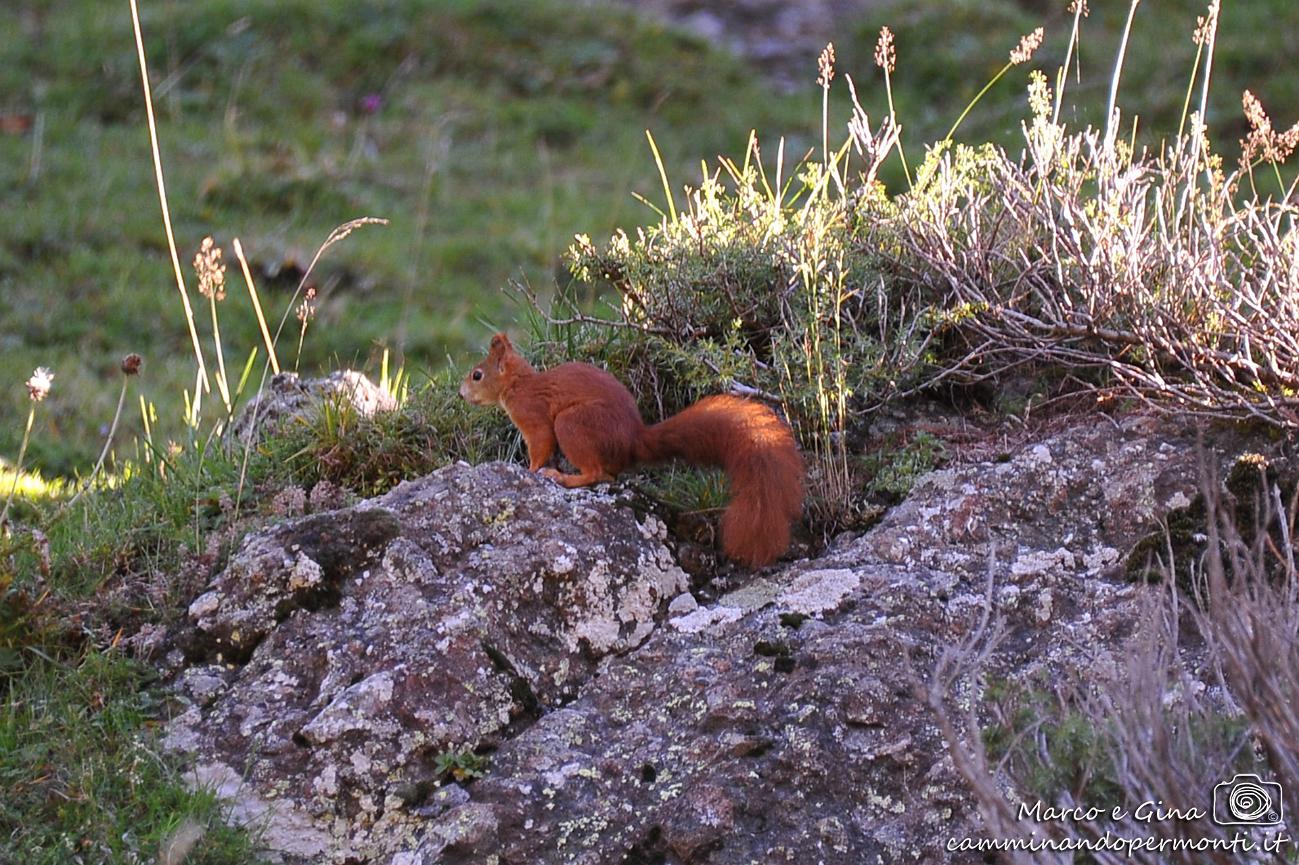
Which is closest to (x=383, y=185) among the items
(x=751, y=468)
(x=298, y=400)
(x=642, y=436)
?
(x=298, y=400)

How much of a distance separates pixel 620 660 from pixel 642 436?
2.07 feet

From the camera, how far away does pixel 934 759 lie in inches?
115

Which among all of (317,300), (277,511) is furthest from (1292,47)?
(277,511)

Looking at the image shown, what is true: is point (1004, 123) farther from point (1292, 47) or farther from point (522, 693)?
point (522, 693)

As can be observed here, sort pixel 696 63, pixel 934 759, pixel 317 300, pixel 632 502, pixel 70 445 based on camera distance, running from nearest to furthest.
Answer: pixel 934 759 < pixel 632 502 < pixel 70 445 < pixel 317 300 < pixel 696 63

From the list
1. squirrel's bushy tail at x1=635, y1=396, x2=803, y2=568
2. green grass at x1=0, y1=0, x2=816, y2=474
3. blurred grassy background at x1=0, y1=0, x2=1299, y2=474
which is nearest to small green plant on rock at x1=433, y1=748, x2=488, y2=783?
squirrel's bushy tail at x1=635, y1=396, x2=803, y2=568

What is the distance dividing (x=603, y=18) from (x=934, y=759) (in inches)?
335

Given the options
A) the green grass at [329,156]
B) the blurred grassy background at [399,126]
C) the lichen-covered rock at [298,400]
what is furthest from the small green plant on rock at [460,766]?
the blurred grassy background at [399,126]

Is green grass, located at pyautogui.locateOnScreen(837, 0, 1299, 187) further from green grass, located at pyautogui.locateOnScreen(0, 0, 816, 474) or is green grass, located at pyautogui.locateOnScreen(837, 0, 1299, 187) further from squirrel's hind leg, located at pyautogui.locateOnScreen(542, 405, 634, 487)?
squirrel's hind leg, located at pyautogui.locateOnScreen(542, 405, 634, 487)

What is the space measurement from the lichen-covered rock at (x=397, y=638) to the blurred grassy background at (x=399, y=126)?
3.94 metres

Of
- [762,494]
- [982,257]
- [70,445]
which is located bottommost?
[70,445]

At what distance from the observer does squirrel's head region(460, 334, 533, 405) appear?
3.97m

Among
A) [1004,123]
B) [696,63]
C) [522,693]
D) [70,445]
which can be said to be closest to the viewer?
[522,693]

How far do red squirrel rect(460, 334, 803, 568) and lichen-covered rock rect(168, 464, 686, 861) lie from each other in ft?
0.48
